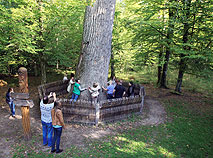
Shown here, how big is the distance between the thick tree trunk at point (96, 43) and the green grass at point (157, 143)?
3093 mm

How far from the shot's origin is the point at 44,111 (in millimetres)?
5023

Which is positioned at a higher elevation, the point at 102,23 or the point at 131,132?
the point at 102,23

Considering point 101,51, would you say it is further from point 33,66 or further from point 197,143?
point 33,66

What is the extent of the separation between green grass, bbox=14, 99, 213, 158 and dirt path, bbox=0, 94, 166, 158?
312mm

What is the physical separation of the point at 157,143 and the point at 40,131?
16.9ft

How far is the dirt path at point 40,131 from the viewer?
5.46 metres

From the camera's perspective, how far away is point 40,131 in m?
6.36

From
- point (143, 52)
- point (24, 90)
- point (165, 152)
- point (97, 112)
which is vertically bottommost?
point (165, 152)

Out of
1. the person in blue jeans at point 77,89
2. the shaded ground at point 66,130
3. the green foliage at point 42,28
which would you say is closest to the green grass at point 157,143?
the shaded ground at point 66,130

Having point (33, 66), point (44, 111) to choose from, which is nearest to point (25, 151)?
point (44, 111)

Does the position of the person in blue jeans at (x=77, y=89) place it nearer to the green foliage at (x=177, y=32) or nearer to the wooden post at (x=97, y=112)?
the wooden post at (x=97, y=112)

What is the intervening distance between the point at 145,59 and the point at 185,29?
13.2 feet

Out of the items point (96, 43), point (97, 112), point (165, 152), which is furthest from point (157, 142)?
point (96, 43)

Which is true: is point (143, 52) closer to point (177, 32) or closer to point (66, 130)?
point (177, 32)
